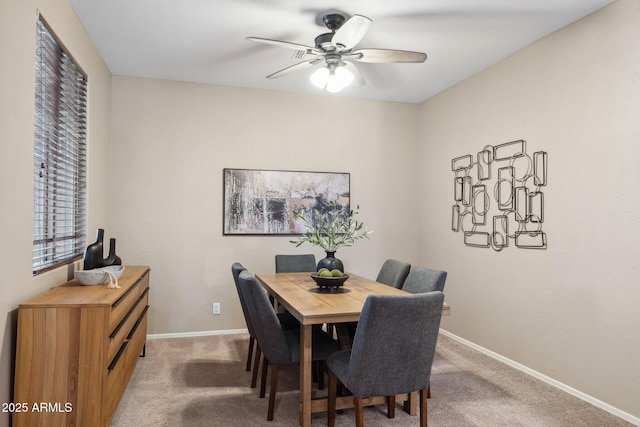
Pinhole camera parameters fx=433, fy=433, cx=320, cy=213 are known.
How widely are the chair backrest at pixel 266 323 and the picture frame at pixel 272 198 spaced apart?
204 centimetres

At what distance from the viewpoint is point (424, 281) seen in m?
3.03

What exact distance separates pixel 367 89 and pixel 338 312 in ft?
9.93

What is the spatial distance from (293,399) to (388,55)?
2.39 m

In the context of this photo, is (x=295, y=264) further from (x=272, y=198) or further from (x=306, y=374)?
(x=306, y=374)

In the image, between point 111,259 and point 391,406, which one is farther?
point 111,259

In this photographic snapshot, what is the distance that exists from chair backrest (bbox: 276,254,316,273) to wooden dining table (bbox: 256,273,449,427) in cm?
79

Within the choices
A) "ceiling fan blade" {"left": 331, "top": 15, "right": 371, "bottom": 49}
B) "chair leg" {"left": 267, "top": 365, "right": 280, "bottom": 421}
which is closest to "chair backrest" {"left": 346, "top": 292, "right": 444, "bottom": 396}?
"chair leg" {"left": 267, "top": 365, "right": 280, "bottom": 421}

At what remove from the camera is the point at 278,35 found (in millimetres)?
3357

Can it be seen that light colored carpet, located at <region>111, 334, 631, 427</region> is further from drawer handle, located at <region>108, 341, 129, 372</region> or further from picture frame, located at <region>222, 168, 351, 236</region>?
picture frame, located at <region>222, 168, 351, 236</region>

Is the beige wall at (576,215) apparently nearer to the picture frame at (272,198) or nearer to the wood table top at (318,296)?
the wood table top at (318,296)

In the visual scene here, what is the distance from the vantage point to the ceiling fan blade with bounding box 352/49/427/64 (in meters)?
2.86

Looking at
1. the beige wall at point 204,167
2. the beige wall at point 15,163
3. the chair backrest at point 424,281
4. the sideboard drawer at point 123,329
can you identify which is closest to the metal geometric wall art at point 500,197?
the chair backrest at point 424,281

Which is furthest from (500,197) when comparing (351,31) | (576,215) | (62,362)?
(62,362)

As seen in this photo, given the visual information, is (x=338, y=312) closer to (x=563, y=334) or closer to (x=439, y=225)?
(x=563, y=334)
